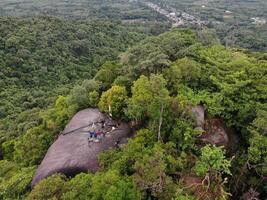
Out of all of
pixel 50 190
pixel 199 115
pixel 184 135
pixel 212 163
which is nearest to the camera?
pixel 212 163

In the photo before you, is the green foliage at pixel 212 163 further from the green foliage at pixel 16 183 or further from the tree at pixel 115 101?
the green foliage at pixel 16 183

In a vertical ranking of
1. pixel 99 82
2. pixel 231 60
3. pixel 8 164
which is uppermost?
pixel 231 60

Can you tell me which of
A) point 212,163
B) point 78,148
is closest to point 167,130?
point 212,163

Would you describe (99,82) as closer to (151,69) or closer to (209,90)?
(151,69)

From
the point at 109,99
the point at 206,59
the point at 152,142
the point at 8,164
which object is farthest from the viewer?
the point at 8,164

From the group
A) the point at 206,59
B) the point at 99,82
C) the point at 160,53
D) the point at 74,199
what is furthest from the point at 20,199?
the point at 206,59

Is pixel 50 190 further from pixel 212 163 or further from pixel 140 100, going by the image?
pixel 212 163

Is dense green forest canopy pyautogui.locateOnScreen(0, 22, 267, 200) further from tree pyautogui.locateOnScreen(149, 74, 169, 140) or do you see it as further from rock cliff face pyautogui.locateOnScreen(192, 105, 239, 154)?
rock cliff face pyautogui.locateOnScreen(192, 105, 239, 154)

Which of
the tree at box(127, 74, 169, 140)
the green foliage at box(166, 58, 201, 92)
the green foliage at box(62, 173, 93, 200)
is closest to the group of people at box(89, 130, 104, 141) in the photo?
the tree at box(127, 74, 169, 140)
